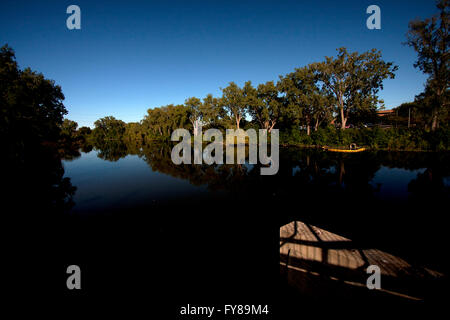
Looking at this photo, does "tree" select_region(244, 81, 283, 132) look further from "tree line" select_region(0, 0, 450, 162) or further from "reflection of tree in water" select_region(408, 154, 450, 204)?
"reflection of tree in water" select_region(408, 154, 450, 204)

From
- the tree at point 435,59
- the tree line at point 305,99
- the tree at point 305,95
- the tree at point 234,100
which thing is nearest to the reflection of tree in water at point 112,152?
the tree line at point 305,99

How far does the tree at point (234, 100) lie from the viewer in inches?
1904

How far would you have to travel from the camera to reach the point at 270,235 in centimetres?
699

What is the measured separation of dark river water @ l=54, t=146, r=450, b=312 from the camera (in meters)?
4.93

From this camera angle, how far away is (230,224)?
796cm

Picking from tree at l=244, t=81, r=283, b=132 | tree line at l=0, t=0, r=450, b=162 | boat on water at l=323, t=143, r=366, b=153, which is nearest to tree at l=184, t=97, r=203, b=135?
tree line at l=0, t=0, r=450, b=162

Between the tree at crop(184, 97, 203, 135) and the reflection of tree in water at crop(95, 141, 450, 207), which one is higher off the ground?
the tree at crop(184, 97, 203, 135)

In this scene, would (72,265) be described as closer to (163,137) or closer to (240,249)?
(240,249)

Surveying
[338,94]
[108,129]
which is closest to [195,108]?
[338,94]

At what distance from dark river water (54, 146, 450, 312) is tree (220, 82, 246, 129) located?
37896 mm

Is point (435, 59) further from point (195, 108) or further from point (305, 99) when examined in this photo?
point (195, 108)

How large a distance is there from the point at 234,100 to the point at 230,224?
1782 inches

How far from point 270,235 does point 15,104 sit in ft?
114
